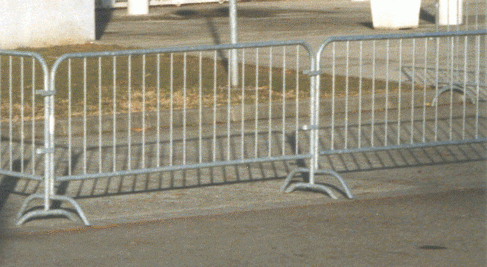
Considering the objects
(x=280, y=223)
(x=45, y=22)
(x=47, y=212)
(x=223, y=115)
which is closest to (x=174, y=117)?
(x=223, y=115)

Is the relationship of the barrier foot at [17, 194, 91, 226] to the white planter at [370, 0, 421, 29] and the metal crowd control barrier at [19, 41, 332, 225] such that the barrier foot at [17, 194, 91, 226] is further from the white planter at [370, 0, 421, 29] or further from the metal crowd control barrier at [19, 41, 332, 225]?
the white planter at [370, 0, 421, 29]

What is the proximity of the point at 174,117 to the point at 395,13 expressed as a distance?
11.8 meters

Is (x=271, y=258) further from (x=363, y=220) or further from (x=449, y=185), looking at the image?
(x=449, y=185)

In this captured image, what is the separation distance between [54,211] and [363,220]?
207cm

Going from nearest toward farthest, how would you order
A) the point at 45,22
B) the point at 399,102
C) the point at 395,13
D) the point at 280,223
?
the point at 280,223, the point at 399,102, the point at 45,22, the point at 395,13

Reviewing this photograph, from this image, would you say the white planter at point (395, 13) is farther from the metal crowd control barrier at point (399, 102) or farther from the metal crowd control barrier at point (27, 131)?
the metal crowd control barrier at point (27, 131)

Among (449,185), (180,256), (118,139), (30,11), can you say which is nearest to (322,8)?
(30,11)

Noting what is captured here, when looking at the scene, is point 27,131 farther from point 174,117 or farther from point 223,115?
point 223,115

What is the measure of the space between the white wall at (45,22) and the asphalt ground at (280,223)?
1053 cm

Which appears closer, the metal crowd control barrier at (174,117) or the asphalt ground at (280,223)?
the asphalt ground at (280,223)

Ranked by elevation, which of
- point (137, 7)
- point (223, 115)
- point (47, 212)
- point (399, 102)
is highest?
point (399, 102)

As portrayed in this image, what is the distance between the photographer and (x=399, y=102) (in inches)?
362

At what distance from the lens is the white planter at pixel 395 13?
2261cm

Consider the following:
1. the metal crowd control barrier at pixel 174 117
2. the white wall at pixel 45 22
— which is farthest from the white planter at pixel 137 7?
the metal crowd control barrier at pixel 174 117
